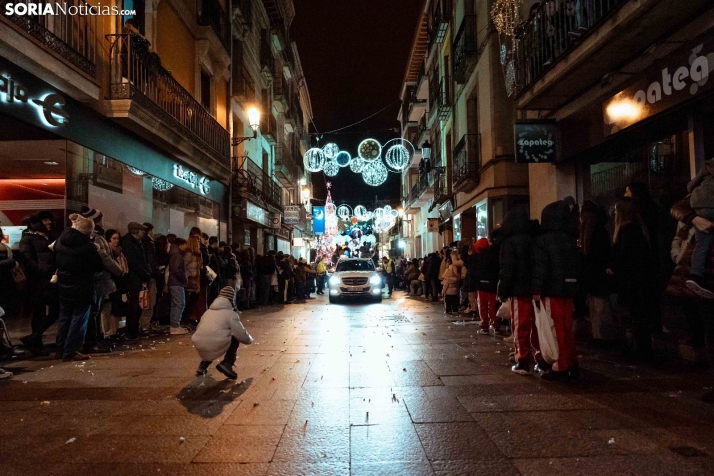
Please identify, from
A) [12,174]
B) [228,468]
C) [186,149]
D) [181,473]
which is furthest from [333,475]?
[186,149]

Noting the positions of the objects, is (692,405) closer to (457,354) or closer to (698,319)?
(698,319)

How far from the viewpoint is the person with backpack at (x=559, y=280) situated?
5742mm

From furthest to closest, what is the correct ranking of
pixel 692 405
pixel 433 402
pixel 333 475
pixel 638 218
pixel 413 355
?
pixel 413 355, pixel 638 218, pixel 433 402, pixel 692 405, pixel 333 475

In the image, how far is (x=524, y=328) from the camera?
623 centimetres

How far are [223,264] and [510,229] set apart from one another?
27.6 feet

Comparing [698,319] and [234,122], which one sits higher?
[234,122]

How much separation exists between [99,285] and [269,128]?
20.5 meters

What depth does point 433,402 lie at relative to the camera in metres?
5.06

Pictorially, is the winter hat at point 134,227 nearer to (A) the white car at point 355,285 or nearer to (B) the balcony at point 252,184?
(A) the white car at point 355,285

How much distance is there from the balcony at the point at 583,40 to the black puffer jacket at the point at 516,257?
10.8ft

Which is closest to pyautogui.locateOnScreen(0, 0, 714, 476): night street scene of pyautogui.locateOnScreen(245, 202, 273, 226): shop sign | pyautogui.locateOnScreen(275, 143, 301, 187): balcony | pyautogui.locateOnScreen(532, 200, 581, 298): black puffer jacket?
pyautogui.locateOnScreen(532, 200, 581, 298): black puffer jacket

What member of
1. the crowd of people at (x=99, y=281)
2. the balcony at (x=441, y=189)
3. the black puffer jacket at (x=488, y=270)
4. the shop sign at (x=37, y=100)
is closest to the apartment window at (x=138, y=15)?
the shop sign at (x=37, y=100)

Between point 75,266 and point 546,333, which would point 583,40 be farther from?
point 75,266

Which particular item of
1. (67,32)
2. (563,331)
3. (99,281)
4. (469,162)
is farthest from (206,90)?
(563,331)
